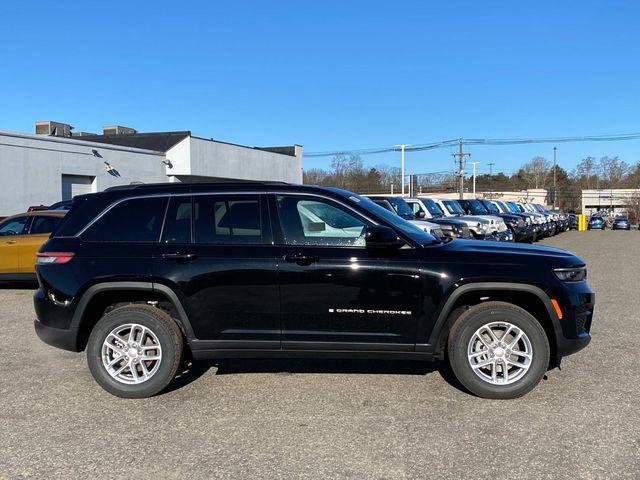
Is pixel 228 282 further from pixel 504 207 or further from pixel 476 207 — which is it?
pixel 504 207

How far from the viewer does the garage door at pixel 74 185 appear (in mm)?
24609

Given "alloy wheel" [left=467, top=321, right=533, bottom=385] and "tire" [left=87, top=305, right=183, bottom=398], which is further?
"tire" [left=87, top=305, right=183, bottom=398]

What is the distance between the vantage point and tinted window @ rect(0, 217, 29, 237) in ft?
34.3

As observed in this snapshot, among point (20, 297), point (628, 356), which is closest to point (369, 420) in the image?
point (628, 356)

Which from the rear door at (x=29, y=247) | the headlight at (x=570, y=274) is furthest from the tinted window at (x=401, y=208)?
the headlight at (x=570, y=274)

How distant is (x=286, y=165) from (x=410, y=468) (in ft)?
122

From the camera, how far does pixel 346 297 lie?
4.61 metres

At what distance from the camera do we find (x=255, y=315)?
4707mm

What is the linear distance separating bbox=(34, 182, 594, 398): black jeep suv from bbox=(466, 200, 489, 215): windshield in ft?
68.9

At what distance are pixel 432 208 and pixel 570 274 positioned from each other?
14701 mm

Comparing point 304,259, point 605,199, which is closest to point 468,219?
point 304,259

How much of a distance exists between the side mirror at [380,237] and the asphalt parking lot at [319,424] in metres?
1.32

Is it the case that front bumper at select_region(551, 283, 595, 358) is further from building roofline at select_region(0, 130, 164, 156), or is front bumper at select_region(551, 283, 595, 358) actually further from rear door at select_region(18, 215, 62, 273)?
building roofline at select_region(0, 130, 164, 156)

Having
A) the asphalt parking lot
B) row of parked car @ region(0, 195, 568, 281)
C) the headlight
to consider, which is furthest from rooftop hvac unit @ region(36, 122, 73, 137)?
the headlight
